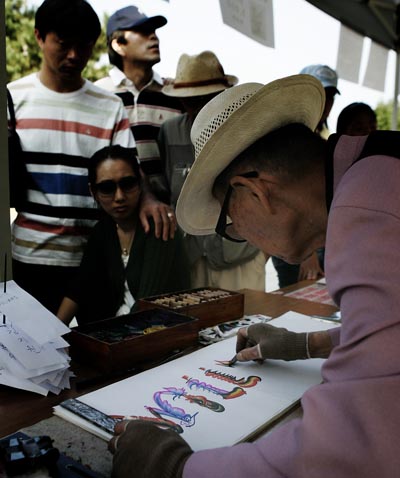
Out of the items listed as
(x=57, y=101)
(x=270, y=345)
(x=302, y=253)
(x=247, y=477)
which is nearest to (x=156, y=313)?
(x=270, y=345)

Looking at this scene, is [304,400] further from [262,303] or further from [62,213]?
[62,213]

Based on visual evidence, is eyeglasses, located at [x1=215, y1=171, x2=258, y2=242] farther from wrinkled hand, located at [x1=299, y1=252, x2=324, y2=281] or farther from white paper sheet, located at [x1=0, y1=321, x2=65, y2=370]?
wrinkled hand, located at [x1=299, y1=252, x2=324, y2=281]

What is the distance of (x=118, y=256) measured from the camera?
194cm

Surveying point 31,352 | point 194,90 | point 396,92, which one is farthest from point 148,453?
point 396,92

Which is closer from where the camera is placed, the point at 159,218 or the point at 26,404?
the point at 26,404

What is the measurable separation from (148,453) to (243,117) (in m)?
0.62

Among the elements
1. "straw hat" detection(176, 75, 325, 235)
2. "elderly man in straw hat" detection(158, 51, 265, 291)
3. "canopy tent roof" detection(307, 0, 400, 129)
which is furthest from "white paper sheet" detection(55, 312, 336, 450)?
"canopy tent roof" detection(307, 0, 400, 129)

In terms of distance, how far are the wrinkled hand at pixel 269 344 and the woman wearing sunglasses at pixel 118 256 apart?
69cm

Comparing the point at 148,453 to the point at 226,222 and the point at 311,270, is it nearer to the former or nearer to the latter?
the point at 226,222

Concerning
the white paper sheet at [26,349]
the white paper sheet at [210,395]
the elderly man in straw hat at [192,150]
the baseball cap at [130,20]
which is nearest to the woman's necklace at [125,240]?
the elderly man in straw hat at [192,150]

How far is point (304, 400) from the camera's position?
2.25 feet

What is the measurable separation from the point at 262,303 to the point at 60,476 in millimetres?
1203

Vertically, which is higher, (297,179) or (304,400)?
(297,179)

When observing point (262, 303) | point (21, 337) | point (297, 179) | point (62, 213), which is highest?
point (297, 179)
